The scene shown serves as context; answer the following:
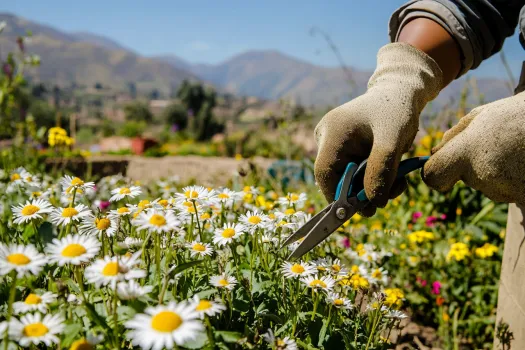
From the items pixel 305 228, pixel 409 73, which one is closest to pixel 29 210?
pixel 305 228

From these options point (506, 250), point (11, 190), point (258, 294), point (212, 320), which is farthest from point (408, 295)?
point (11, 190)

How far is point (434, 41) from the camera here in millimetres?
1548

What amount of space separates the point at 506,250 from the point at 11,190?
1921 mm

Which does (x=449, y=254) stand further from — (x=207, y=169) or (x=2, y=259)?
(x=207, y=169)

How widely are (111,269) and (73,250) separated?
0.10 m

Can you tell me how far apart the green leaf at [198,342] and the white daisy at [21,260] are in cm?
28

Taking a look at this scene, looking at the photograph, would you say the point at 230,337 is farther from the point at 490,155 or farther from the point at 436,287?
the point at 436,287

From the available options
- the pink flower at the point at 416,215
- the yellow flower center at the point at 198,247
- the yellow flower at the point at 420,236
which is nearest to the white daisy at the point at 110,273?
the yellow flower center at the point at 198,247

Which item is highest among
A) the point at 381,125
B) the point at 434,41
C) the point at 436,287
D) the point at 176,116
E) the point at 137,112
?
the point at 137,112

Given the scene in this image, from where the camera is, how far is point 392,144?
124 cm

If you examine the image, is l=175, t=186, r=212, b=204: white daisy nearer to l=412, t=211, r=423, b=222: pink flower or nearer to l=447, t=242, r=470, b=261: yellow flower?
l=447, t=242, r=470, b=261: yellow flower

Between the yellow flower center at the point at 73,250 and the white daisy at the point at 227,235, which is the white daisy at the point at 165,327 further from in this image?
the white daisy at the point at 227,235

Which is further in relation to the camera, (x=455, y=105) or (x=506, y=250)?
(x=455, y=105)

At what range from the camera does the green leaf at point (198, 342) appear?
0.75m
